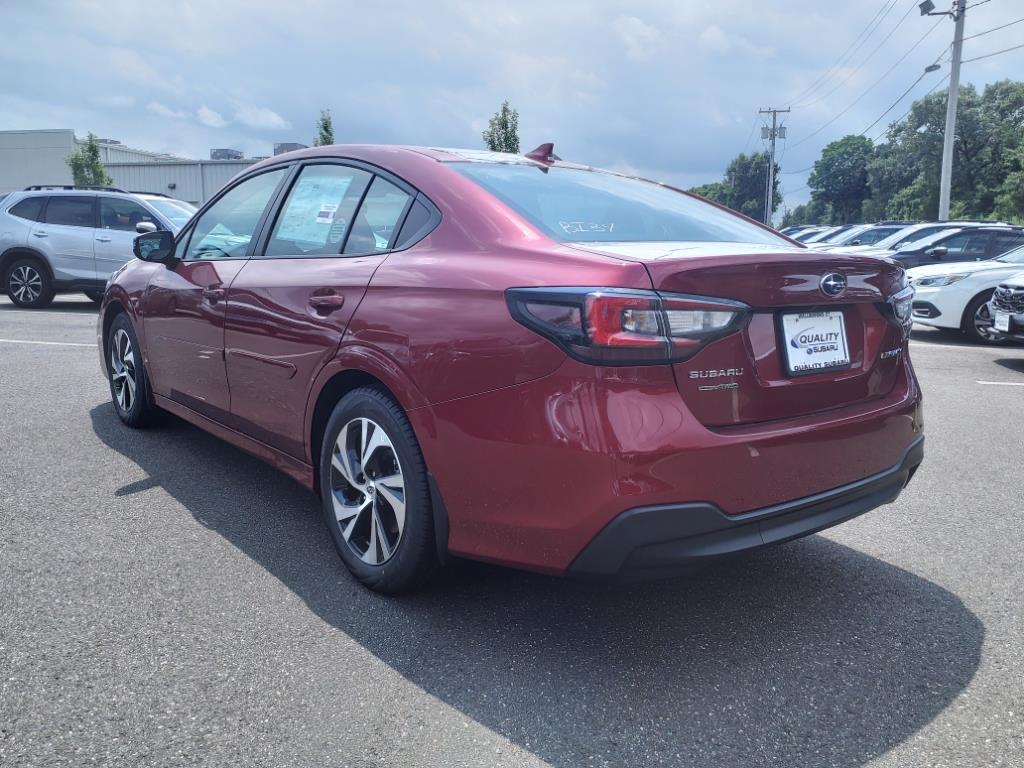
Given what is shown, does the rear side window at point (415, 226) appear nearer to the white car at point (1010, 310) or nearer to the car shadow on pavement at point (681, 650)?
the car shadow on pavement at point (681, 650)

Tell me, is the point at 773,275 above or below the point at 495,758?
above

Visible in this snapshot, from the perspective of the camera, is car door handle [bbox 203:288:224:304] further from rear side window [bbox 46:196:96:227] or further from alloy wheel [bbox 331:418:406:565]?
rear side window [bbox 46:196:96:227]

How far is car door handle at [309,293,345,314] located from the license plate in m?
1.54

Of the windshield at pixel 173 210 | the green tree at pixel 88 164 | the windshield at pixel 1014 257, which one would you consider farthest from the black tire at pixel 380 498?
the green tree at pixel 88 164

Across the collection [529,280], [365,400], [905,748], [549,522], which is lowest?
[905,748]

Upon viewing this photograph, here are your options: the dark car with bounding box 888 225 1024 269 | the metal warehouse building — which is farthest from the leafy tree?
the dark car with bounding box 888 225 1024 269

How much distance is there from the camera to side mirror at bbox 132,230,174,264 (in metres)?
4.73

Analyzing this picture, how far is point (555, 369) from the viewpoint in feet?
8.13

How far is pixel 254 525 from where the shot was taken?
3.93 m

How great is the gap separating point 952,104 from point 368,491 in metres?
31.0

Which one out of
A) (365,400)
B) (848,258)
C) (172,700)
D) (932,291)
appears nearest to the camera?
(172,700)

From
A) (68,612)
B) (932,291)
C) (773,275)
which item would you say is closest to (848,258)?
(773,275)

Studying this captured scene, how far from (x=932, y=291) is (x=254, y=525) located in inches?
402

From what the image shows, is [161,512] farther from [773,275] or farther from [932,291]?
[932,291]
